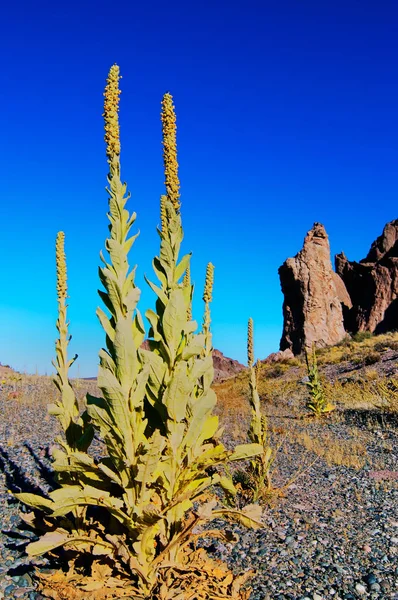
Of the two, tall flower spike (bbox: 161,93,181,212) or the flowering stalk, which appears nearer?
tall flower spike (bbox: 161,93,181,212)

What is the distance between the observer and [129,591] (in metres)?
3.11

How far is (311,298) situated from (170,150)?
37.1 m

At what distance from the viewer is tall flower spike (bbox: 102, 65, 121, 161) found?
3176mm

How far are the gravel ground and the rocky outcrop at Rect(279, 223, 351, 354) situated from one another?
99.7 ft

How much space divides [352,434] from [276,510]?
5915mm

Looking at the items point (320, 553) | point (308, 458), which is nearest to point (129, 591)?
point (320, 553)

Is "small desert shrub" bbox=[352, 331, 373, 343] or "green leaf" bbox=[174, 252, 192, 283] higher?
"small desert shrub" bbox=[352, 331, 373, 343]

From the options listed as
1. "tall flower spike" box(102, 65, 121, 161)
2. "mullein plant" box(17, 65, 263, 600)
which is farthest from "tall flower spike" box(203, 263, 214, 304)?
"tall flower spike" box(102, 65, 121, 161)

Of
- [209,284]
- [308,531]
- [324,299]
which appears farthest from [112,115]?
[324,299]

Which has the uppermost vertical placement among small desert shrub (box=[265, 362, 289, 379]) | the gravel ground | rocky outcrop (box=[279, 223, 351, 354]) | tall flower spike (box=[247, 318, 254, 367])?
rocky outcrop (box=[279, 223, 351, 354])

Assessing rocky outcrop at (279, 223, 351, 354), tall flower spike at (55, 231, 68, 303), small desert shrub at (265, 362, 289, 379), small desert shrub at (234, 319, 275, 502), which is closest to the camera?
tall flower spike at (55, 231, 68, 303)

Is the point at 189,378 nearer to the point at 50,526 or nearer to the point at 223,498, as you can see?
the point at 50,526

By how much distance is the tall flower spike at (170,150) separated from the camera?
10.7 ft

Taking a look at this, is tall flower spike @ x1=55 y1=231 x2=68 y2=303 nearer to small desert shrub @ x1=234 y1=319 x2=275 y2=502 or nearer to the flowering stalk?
the flowering stalk
